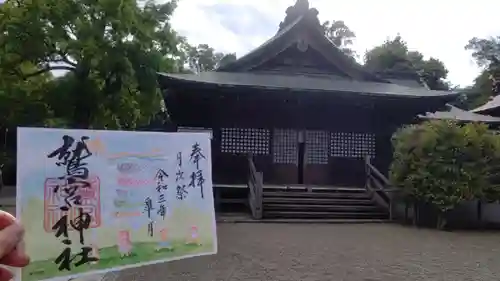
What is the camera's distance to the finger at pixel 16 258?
1230mm

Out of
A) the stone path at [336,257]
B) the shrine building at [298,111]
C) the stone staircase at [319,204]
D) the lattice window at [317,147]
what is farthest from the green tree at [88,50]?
the stone path at [336,257]

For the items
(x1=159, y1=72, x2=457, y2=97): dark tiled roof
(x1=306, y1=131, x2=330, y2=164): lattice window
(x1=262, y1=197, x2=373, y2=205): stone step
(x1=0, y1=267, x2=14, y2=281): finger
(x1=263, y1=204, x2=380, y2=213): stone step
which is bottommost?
(x1=263, y1=204, x2=380, y2=213): stone step

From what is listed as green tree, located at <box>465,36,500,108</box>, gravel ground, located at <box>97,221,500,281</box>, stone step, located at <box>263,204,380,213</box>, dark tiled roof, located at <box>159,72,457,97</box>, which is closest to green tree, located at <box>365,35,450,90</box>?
green tree, located at <box>465,36,500,108</box>

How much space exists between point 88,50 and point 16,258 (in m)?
14.0

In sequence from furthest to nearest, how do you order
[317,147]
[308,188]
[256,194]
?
[317,147]
[308,188]
[256,194]

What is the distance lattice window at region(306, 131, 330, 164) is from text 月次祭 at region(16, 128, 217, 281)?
12273mm

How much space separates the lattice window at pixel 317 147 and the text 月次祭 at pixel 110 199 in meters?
12.3

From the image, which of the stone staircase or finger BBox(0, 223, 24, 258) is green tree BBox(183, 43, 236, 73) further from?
finger BBox(0, 223, 24, 258)

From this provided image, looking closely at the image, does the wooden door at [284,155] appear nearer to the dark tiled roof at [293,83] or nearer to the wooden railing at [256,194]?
the dark tiled roof at [293,83]

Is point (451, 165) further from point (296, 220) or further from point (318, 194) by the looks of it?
point (296, 220)

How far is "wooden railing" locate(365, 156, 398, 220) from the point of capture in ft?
40.4

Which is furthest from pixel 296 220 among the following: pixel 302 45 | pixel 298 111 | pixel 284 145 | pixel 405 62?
pixel 405 62

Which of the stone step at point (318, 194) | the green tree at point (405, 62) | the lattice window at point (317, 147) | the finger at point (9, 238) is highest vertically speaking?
the green tree at point (405, 62)

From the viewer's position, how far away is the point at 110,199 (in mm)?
2305
